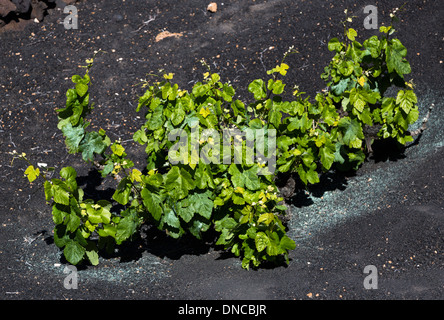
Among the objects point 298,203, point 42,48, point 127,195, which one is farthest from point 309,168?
point 42,48

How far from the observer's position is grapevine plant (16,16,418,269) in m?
4.30

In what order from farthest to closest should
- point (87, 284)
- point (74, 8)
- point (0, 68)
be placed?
point (74, 8)
point (0, 68)
point (87, 284)

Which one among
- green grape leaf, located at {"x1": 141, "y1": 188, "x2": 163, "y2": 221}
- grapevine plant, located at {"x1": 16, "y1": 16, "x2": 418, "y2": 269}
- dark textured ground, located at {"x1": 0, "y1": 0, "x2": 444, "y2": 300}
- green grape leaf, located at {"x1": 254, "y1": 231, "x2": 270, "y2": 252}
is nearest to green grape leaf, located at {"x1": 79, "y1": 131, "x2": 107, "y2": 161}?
grapevine plant, located at {"x1": 16, "y1": 16, "x2": 418, "y2": 269}

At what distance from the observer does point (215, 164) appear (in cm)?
439

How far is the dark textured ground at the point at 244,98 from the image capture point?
4.49 m

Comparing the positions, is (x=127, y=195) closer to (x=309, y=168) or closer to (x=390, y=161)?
(x=309, y=168)

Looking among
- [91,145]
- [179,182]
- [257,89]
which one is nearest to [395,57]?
[257,89]

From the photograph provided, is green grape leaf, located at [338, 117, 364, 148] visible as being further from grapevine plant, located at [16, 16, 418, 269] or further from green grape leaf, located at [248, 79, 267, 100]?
green grape leaf, located at [248, 79, 267, 100]

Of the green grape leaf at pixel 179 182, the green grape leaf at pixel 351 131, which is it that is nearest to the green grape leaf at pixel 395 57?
the green grape leaf at pixel 351 131

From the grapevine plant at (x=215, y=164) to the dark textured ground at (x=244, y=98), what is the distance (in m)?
0.30

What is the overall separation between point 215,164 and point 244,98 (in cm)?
209

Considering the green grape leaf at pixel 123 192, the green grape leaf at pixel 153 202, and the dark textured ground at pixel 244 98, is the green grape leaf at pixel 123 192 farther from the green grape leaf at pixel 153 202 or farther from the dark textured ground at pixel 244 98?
the dark textured ground at pixel 244 98

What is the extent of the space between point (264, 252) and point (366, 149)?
1.80 metres

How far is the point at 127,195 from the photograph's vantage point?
439 centimetres
